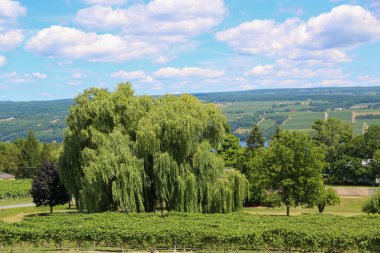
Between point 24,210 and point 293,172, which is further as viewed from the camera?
point 24,210

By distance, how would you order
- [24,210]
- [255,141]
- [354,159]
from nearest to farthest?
[24,210], [255,141], [354,159]

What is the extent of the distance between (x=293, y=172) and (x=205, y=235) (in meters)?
15.7

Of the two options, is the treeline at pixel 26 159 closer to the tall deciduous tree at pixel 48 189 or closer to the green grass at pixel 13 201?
the green grass at pixel 13 201

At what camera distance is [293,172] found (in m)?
38.0

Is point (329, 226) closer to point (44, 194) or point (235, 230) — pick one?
point (235, 230)

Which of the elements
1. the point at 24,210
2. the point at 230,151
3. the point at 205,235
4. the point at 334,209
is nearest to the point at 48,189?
the point at 24,210

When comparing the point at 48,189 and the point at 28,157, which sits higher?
the point at 48,189

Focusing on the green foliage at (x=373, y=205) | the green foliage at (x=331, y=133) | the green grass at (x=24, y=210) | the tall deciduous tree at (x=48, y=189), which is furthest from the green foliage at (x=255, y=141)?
the tall deciduous tree at (x=48, y=189)

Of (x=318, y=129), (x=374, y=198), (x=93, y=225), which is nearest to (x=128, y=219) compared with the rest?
(x=93, y=225)

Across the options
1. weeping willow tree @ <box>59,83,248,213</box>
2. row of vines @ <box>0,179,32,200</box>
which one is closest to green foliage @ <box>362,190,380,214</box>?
weeping willow tree @ <box>59,83,248,213</box>

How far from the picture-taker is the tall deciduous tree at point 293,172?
37.7 meters

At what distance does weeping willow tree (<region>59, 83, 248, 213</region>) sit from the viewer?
107ft

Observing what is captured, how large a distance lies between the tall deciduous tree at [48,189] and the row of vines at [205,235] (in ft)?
47.6

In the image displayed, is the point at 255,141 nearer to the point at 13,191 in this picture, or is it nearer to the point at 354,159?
the point at 354,159
